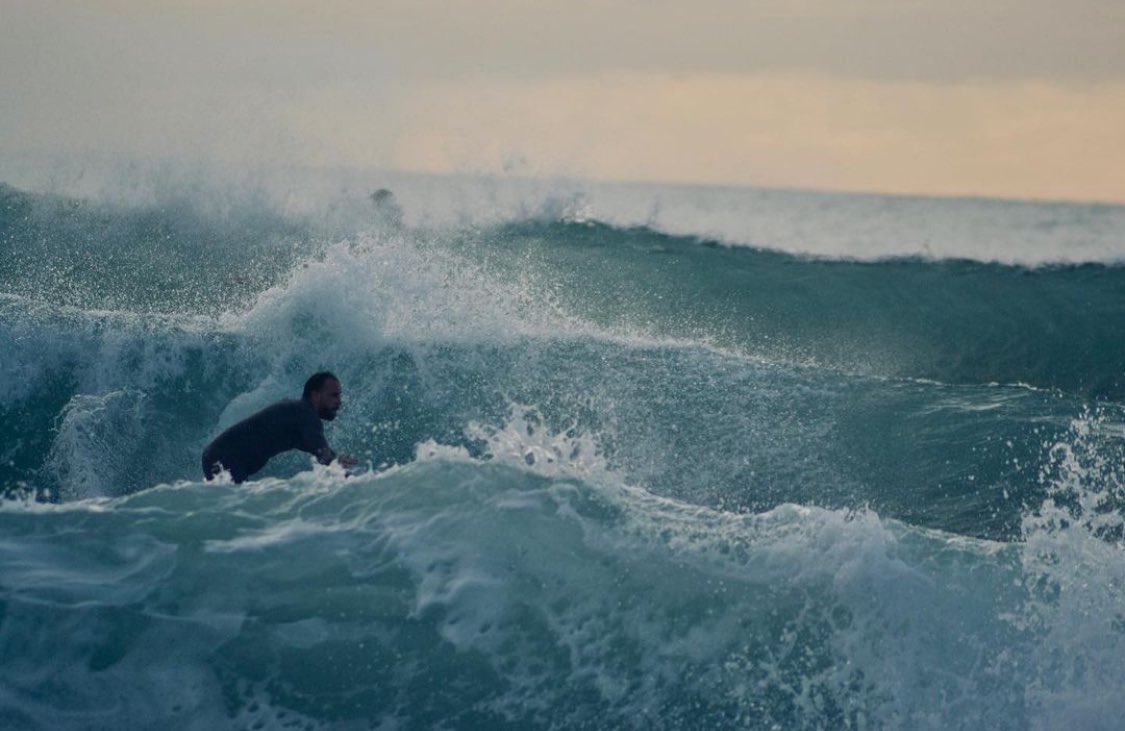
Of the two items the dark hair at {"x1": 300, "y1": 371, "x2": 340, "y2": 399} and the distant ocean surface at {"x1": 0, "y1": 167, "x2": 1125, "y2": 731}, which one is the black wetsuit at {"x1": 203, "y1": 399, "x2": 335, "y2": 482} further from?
the distant ocean surface at {"x1": 0, "y1": 167, "x2": 1125, "y2": 731}

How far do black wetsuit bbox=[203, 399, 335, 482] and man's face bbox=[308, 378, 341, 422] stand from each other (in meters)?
0.06

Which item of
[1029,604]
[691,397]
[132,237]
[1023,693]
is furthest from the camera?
[132,237]

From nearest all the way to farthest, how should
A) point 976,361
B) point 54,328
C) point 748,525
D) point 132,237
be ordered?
1. point 748,525
2. point 54,328
3. point 976,361
4. point 132,237

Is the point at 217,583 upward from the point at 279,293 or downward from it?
downward

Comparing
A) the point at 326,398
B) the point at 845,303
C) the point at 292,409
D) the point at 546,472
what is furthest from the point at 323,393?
the point at 845,303

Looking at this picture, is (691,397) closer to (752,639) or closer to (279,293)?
(279,293)

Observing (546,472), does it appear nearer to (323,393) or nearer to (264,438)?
(323,393)

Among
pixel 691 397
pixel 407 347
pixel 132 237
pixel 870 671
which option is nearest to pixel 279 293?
pixel 407 347

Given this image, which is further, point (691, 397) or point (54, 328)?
point (54, 328)

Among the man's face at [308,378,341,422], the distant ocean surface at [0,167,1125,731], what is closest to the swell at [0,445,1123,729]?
the distant ocean surface at [0,167,1125,731]

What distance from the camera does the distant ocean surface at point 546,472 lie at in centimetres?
598

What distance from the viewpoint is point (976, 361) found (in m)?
14.7

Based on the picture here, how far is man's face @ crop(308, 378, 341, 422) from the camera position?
8.24 meters

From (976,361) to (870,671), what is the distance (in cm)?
950
